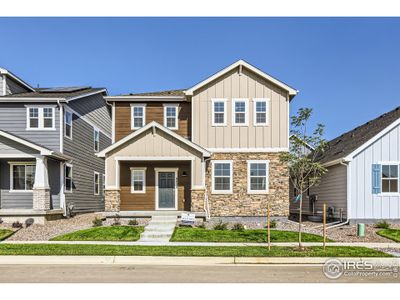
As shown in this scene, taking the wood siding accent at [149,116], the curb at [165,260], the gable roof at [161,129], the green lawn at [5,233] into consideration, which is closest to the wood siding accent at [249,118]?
the wood siding accent at [149,116]

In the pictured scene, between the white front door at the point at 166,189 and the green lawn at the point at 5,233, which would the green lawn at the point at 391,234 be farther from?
the green lawn at the point at 5,233

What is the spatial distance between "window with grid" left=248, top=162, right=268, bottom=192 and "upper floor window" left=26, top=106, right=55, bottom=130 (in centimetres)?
1117

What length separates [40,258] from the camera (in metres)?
13.2

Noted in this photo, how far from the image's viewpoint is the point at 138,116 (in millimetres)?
24734

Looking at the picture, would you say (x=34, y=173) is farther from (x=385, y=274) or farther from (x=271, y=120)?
(x=385, y=274)

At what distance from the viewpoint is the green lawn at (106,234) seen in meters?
17.0

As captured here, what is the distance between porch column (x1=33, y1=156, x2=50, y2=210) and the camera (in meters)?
21.3

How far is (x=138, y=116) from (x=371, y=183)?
1290 cm

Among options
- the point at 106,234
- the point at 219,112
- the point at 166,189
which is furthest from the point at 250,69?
the point at 106,234

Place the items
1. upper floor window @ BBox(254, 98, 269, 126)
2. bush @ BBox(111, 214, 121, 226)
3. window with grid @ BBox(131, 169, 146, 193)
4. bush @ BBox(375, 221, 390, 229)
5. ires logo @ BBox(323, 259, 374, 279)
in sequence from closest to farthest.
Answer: ires logo @ BBox(323, 259, 374, 279), bush @ BBox(375, 221, 390, 229), bush @ BBox(111, 214, 121, 226), upper floor window @ BBox(254, 98, 269, 126), window with grid @ BBox(131, 169, 146, 193)

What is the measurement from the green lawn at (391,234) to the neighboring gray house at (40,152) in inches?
609

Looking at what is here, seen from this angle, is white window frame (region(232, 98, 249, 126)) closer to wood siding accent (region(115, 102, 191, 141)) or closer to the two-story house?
the two-story house

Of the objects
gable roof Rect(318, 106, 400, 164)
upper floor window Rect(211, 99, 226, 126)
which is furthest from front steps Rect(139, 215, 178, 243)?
gable roof Rect(318, 106, 400, 164)

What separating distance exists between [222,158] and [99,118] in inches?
493
